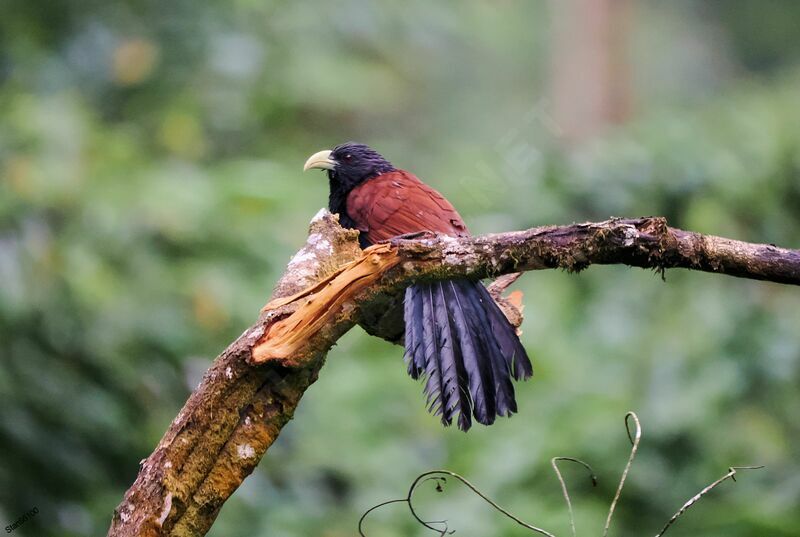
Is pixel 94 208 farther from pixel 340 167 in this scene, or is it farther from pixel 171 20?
pixel 171 20

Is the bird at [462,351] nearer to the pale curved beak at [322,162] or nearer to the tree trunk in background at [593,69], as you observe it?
the pale curved beak at [322,162]

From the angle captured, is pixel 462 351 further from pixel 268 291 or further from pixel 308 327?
pixel 268 291

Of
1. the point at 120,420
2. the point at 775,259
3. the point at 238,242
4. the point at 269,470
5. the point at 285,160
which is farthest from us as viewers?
the point at 285,160

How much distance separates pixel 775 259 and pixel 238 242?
3.43 metres

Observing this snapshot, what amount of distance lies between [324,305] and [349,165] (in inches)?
70.4

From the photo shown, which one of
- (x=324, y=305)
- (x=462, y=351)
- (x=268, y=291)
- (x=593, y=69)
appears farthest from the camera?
(x=593, y=69)

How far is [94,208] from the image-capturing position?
14.6 ft

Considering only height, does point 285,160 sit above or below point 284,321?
above

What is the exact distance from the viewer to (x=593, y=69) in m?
9.35

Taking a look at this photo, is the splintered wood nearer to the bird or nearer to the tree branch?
the tree branch

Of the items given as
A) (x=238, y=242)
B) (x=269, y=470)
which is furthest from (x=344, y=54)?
(x=269, y=470)

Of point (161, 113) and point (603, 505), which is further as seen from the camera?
point (161, 113)

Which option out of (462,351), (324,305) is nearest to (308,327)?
(324,305)

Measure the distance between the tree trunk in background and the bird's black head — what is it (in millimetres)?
5580
